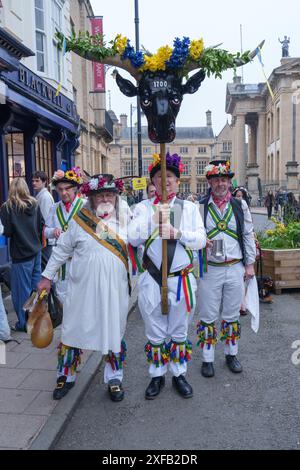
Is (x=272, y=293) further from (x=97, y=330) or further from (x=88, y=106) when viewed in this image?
(x=88, y=106)

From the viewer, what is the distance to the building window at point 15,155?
937 centimetres

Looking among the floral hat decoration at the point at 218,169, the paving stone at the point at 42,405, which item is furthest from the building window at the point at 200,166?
the paving stone at the point at 42,405

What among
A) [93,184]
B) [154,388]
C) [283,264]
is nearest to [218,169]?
[93,184]

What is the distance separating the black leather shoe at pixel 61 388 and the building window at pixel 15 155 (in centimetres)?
616

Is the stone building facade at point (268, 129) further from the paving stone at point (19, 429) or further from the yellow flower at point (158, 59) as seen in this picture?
the paving stone at point (19, 429)

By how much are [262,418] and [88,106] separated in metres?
16.2

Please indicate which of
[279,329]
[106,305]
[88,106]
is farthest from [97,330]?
[88,106]

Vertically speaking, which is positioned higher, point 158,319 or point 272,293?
point 158,319

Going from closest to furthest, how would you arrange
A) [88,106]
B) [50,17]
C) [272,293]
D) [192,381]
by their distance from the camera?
[192,381]
[272,293]
[50,17]
[88,106]

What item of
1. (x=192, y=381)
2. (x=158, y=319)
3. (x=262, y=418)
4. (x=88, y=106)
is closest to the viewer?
(x=262, y=418)

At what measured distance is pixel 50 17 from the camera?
11.8 m

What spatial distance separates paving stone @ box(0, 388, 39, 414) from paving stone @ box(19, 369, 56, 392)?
0.08 meters

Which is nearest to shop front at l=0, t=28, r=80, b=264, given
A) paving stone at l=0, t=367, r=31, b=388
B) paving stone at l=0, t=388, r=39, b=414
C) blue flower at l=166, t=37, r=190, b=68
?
paving stone at l=0, t=367, r=31, b=388

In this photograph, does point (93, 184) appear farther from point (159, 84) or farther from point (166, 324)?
point (166, 324)
